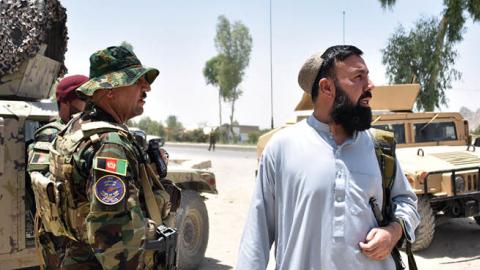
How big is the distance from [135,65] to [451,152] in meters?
5.13

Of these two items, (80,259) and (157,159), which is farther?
(157,159)

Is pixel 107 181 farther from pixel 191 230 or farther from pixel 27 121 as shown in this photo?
pixel 191 230

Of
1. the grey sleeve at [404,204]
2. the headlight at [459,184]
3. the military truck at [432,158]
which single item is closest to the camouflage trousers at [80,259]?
the grey sleeve at [404,204]

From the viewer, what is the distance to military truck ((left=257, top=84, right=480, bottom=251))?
5543 millimetres

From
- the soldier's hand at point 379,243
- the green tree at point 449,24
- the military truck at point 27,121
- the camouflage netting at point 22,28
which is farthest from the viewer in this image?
the green tree at point 449,24

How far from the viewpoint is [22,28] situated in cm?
411

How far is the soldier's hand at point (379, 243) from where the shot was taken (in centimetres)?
176

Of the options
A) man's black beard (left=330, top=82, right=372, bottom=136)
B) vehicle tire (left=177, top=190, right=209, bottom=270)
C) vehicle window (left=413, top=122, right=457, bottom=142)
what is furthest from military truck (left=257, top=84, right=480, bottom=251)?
man's black beard (left=330, top=82, right=372, bottom=136)

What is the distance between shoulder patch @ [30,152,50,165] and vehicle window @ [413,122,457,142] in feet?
18.1

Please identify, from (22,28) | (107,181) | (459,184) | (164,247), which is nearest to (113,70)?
(107,181)

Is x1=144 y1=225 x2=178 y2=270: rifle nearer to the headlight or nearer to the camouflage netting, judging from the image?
the camouflage netting

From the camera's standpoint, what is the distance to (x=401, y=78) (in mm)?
19188

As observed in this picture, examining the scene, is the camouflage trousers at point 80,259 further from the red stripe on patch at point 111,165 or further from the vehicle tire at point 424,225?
the vehicle tire at point 424,225

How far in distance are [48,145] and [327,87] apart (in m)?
1.69
